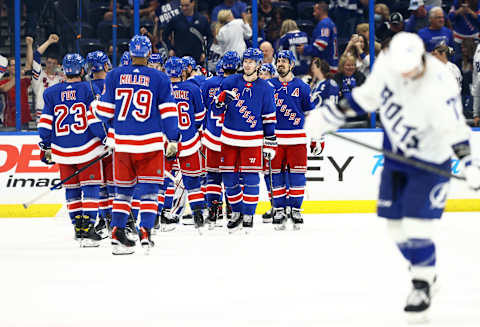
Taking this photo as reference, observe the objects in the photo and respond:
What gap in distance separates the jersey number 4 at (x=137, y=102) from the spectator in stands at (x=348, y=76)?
13.4ft

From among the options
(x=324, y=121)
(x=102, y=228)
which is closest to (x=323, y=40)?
(x=102, y=228)

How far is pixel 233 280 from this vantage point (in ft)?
18.2

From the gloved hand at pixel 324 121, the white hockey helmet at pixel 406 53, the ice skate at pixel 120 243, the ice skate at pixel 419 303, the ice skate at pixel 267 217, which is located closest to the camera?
the white hockey helmet at pixel 406 53

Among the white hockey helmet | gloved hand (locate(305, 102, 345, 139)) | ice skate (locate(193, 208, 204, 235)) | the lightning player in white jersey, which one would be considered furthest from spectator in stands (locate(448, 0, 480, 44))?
the white hockey helmet

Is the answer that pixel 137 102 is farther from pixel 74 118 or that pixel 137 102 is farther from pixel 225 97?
pixel 225 97

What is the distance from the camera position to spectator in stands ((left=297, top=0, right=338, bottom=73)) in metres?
10.4

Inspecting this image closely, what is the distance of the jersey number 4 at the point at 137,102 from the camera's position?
637 cm

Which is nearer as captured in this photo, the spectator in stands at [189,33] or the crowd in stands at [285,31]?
the crowd in stands at [285,31]

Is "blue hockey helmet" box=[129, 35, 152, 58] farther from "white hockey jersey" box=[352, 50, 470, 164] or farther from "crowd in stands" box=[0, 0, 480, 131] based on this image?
"crowd in stands" box=[0, 0, 480, 131]

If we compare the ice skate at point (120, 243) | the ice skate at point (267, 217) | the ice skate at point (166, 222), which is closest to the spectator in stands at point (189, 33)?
the ice skate at point (267, 217)

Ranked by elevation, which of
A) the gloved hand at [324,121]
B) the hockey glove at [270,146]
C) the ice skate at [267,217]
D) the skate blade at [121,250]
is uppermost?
the gloved hand at [324,121]

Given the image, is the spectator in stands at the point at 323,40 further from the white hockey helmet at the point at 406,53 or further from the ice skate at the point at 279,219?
the white hockey helmet at the point at 406,53

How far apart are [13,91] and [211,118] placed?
2.97 m

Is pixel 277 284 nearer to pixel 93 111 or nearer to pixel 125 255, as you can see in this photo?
pixel 125 255
